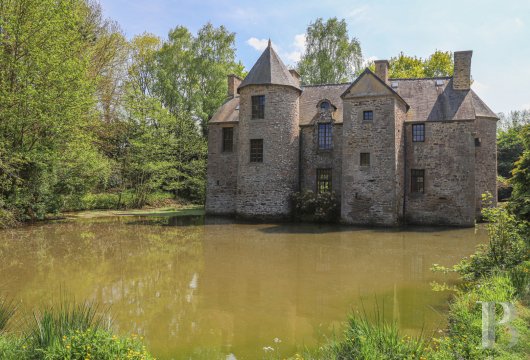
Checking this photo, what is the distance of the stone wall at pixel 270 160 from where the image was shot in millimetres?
20812

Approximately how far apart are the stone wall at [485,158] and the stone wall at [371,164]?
→ 19.0ft

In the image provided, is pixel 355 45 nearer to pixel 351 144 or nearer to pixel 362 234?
pixel 351 144

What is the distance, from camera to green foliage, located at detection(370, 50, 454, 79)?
35.3 meters

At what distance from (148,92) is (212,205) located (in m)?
16.7

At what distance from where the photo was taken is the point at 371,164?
1920cm

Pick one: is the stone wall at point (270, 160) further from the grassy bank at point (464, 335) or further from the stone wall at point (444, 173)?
the grassy bank at point (464, 335)

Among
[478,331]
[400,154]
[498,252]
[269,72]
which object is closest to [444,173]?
[400,154]

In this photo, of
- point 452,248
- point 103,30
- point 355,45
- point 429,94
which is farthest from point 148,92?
point 452,248

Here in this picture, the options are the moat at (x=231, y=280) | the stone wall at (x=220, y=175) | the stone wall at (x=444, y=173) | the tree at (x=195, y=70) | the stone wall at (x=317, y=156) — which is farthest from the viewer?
the tree at (x=195, y=70)

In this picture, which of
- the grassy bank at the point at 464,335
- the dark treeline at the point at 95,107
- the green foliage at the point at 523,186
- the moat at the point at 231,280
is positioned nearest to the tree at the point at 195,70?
the dark treeline at the point at 95,107

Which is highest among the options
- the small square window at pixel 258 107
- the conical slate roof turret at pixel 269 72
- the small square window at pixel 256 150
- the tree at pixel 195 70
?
the tree at pixel 195 70

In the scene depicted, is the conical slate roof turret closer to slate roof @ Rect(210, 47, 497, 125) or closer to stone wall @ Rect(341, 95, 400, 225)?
slate roof @ Rect(210, 47, 497, 125)

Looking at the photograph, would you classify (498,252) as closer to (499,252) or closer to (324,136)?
(499,252)

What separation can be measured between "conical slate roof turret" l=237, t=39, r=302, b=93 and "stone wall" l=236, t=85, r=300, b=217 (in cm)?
26
